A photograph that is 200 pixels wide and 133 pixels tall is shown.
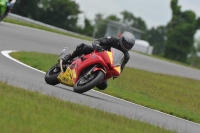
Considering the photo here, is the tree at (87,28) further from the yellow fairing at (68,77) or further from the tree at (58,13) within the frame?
the yellow fairing at (68,77)

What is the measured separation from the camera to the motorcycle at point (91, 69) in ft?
43.6

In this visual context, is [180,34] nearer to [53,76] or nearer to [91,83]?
[53,76]

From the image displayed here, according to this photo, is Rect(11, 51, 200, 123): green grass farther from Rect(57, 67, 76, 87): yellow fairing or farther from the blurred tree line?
the blurred tree line

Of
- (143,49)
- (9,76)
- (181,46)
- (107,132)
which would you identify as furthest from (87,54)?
(181,46)

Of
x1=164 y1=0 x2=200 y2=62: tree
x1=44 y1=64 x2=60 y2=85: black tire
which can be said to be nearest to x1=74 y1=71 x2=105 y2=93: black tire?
x1=44 y1=64 x2=60 y2=85: black tire

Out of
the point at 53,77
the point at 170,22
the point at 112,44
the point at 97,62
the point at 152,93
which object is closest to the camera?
the point at 97,62

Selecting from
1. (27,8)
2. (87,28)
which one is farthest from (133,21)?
(27,8)

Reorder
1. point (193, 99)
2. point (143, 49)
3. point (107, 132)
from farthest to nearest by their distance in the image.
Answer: point (143, 49)
point (193, 99)
point (107, 132)

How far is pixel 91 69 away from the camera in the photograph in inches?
526

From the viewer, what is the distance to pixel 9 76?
44.4 ft

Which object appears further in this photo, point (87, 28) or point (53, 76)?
point (87, 28)

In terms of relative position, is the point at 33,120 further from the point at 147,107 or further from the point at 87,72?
the point at 147,107

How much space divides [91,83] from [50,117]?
4237 mm

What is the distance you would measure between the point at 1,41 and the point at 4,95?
44.7 ft
